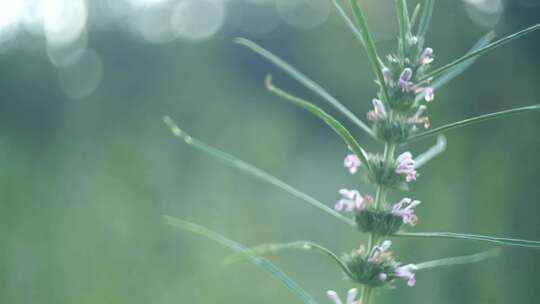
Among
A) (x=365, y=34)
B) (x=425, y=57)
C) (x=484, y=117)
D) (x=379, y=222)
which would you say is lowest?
(x=379, y=222)

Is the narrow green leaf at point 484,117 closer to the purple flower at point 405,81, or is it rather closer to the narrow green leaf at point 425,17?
the purple flower at point 405,81

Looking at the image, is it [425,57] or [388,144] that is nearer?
[425,57]

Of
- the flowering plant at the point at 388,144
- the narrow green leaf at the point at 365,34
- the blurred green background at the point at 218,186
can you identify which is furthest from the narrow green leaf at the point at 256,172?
the blurred green background at the point at 218,186

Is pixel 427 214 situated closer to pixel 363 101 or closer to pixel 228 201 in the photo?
pixel 228 201

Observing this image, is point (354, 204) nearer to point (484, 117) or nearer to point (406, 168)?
point (406, 168)

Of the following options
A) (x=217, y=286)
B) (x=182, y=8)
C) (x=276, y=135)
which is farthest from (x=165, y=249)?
(x=182, y=8)

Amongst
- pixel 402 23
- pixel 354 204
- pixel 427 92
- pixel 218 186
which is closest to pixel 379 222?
pixel 354 204
